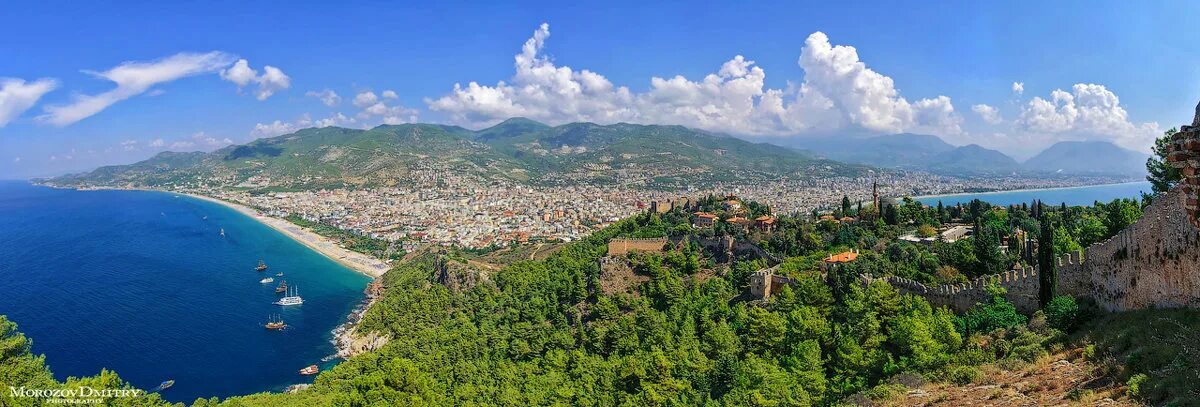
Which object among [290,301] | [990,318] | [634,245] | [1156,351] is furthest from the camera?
[290,301]

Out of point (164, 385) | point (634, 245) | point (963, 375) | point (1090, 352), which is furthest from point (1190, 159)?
point (164, 385)

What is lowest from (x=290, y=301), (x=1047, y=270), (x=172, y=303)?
(x=290, y=301)

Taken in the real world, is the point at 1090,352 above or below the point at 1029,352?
above

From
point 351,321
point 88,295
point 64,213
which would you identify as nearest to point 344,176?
point 64,213

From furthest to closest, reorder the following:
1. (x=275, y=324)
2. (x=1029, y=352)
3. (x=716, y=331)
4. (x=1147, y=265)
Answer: (x=275, y=324) → (x=716, y=331) → (x=1029, y=352) → (x=1147, y=265)

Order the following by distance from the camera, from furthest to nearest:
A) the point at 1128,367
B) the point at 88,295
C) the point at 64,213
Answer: the point at 64,213 → the point at 88,295 → the point at 1128,367

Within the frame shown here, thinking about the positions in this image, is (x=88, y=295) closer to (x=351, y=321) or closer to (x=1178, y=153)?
(x=351, y=321)

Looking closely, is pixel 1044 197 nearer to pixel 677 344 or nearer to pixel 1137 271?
pixel 677 344

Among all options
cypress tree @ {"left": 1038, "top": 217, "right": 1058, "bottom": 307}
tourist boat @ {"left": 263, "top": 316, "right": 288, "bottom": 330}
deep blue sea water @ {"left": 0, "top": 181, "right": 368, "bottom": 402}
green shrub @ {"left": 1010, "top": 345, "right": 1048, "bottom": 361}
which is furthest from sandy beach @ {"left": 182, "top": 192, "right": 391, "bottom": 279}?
green shrub @ {"left": 1010, "top": 345, "right": 1048, "bottom": 361}
